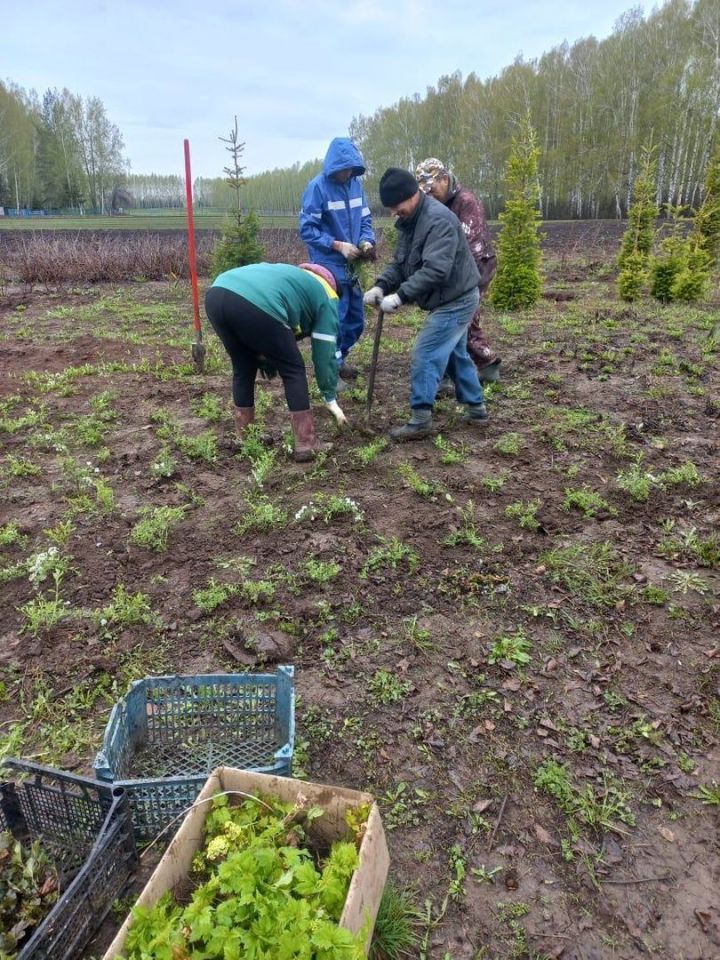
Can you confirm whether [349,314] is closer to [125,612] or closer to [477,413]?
[477,413]

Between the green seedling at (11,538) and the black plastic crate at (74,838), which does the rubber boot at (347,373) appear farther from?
the black plastic crate at (74,838)

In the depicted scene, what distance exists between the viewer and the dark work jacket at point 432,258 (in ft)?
14.5

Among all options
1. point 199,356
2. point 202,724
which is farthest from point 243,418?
point 202,724

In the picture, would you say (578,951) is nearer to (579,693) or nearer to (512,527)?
(579,693)

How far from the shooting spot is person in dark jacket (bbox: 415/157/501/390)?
5.17 meters

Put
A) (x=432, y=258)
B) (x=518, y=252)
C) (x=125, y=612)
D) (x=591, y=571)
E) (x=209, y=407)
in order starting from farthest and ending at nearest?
(x=518, y=252) < (x=209, y=407) < (x=432, y=258) < (x=591, y=571) < (x=125, y=612)

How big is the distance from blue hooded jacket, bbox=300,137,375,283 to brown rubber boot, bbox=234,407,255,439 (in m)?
1.86

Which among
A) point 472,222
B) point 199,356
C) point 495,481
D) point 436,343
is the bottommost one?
point 495,481

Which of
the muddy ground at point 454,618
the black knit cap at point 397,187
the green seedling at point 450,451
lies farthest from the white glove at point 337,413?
the black knit cap at point 397,187

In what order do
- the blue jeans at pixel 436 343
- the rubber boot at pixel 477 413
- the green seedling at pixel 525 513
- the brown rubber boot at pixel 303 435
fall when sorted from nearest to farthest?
the green seedling at pixel 525 513 → the brown rubber boot at pixel 303 435 → the blue jeans at pixel 436 343 → the rubber boot at pixel 477 413

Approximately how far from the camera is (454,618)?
3162 mm

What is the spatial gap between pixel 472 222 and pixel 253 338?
8.85ft

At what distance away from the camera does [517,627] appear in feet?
10.1

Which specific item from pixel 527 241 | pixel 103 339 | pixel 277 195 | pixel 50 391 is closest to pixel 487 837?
pixel 50 391
